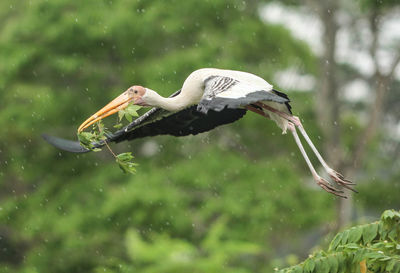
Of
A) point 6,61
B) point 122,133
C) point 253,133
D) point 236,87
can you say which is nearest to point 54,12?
point 6,61

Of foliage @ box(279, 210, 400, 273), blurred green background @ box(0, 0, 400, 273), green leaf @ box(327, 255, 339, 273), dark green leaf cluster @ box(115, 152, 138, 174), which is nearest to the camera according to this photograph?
foliage @ box(279, 210, 400, 273)

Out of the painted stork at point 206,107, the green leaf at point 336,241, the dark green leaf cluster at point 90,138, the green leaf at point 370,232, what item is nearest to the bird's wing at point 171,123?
the painted stork at point 206,107

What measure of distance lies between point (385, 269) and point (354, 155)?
10.3 m

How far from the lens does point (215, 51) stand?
14328 mm

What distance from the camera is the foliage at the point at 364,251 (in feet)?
14.6

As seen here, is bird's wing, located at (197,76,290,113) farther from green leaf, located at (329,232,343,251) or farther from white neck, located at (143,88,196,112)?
green leaf, located at (329,232,343,251)

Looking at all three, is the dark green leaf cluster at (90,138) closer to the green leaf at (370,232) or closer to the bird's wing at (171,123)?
the bird's wing at (171,123)

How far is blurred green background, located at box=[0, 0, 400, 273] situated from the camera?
14.0m

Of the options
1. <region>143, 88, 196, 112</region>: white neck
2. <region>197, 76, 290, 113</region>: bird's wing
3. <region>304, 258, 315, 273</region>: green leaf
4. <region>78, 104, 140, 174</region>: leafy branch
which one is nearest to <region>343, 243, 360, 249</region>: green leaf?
<region>304, 258, 315, 273</region>: green leaf

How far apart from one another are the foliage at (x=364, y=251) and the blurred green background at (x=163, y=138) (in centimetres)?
879

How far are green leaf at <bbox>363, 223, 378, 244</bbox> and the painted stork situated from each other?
1.14 ft

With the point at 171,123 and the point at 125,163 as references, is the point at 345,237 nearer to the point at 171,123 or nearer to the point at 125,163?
the point at 125,163

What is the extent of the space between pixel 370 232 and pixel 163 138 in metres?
10.7

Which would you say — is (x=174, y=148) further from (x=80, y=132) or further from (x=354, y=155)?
(x=80, y=132)
